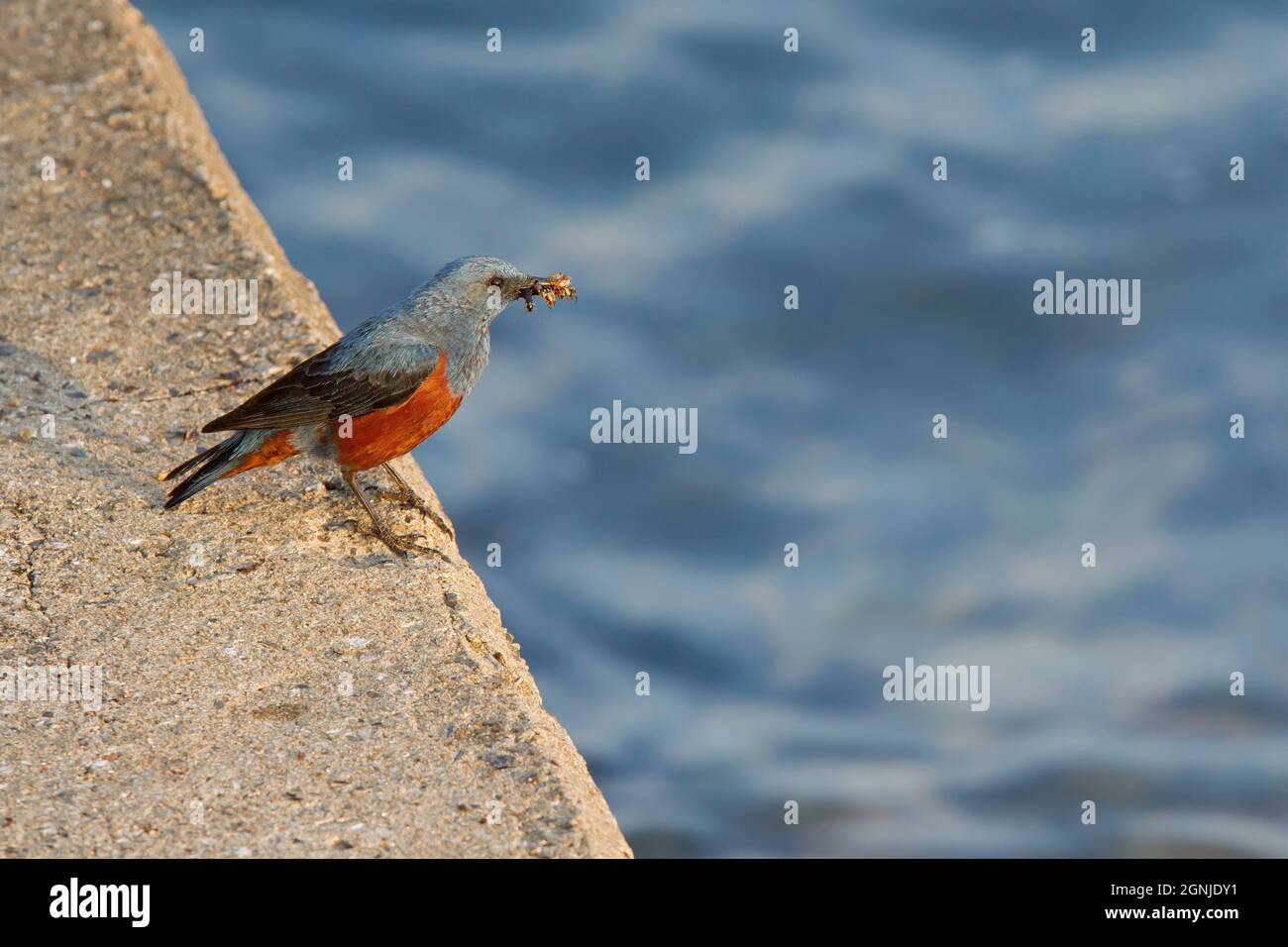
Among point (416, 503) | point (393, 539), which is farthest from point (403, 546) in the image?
point (416, 503)

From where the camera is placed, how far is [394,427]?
5113 millimetres

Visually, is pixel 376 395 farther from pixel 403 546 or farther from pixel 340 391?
pixel 403 546

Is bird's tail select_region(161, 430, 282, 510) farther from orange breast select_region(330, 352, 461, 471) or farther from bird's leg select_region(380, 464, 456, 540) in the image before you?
bird's leg select_region(380, 464, 456, 540)

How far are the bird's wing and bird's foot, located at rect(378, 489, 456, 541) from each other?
0.47m

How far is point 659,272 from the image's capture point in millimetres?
10664

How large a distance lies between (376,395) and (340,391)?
0.39 ft

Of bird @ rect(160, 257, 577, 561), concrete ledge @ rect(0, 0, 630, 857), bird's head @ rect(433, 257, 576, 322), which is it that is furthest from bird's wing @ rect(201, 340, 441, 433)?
concrete ledge @ rect(0, 0, 630, 857)

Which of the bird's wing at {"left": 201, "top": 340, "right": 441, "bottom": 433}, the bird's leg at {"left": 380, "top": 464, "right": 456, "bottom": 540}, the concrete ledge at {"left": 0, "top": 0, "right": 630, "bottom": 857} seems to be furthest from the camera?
the bird's leg at {"left": 380, "top": 464, "right": 456, "bottom": 540}

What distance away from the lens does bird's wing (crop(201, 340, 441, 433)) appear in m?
5.05

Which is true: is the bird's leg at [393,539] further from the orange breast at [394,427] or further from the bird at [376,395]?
the orange breast at [394,427]

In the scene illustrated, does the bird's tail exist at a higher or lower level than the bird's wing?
lower

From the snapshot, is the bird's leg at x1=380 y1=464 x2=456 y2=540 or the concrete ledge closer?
the concrete ledge
